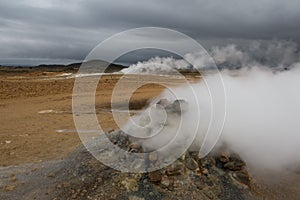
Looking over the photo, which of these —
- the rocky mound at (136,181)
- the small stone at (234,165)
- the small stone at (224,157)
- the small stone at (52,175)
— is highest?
the small stone at (224,157)

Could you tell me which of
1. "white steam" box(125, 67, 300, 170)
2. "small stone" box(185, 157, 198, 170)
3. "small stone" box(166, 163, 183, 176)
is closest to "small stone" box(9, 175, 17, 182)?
"white steam" box(125, 67, 300, 170)

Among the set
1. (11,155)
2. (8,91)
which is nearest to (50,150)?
(11,155)

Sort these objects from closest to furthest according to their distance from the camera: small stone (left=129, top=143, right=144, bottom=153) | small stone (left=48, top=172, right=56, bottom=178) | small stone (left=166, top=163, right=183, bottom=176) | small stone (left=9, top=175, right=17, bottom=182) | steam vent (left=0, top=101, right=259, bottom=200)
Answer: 1. steam vent (left=0, top=101, right=259, bottom=200)
2. small stone (left=166, top=163, right=183, bottom=176)
3. small stone (left=129, top=143, right=144, bottom=153)
4. small stone (left=48, top=172, right=56, bottom=178)
5. small stone (left=9, top=175, right=17, bottom=182)

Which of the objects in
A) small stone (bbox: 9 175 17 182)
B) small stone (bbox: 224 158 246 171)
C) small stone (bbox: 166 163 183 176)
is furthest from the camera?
small stone (bbox: 9 175 17 182)

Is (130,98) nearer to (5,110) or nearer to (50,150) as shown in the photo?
(5,110)

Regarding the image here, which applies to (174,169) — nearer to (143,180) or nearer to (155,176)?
(155,176)

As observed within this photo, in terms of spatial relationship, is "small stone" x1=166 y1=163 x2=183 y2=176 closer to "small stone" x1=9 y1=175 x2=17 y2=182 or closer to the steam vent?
the steam vent

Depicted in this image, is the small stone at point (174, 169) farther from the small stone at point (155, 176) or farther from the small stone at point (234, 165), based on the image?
the small stone at point (234, 165)

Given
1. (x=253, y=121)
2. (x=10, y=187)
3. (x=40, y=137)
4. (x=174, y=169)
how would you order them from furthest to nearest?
1. (x=40, y=137)
2. (x=253, y=121)
3. (x=10, y=187)
4. (x=174, y=169)

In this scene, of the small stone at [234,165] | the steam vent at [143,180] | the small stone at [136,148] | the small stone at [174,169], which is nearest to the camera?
the steam vent at [143,180]

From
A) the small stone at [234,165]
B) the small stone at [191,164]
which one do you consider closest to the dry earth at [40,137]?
the small stone at [234,165]

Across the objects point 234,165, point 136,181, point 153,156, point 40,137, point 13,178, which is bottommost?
point 40,137

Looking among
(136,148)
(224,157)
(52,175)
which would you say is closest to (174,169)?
(136,148)

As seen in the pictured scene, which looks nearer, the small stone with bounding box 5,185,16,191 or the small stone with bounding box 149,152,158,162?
the small stone with bounding box 149,152,158,162
